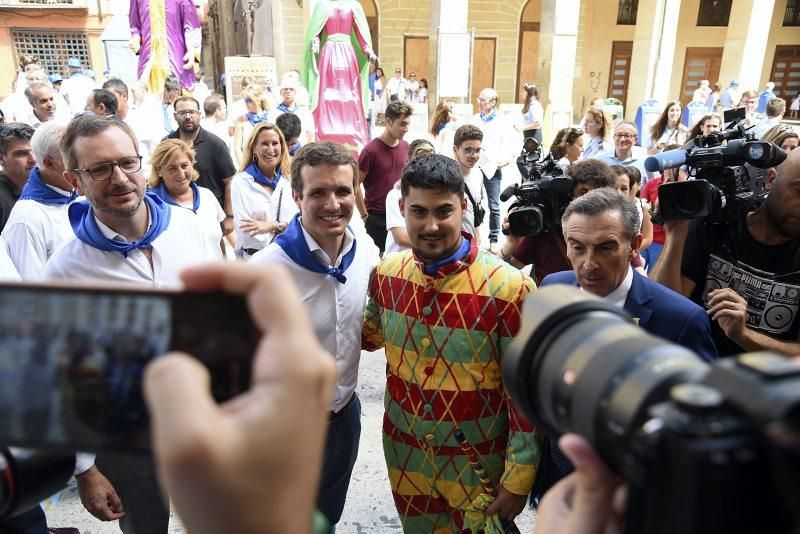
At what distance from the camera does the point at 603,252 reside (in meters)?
1.89

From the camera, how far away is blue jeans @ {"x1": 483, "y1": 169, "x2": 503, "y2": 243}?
6762 millimetres

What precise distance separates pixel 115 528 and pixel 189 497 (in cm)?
264

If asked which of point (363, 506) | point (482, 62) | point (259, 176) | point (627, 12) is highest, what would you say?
point (627, 12)

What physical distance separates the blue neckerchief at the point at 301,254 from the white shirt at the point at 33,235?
3.95 ft

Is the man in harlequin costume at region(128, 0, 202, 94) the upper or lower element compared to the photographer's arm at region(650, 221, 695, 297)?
upper

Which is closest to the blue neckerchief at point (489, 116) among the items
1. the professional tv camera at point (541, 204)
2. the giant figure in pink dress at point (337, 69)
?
the giant figure in pink dress at point (337, 69)

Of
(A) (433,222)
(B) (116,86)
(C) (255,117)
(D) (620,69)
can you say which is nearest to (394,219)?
(A) (433,222)

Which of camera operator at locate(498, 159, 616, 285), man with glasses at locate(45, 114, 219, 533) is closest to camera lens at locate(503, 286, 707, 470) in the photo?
man with glasses at locate(45, 114, 219, 533)

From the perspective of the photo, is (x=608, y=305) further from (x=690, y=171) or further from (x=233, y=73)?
(x=233, y=73)

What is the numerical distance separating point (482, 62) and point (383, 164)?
17.3m

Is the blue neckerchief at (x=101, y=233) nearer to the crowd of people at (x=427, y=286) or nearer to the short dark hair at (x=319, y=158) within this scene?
the crowd of people at (x=427, y=286)

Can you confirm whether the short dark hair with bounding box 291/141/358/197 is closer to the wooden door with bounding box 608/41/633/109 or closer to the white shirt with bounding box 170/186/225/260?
the white shirt with bounding box 170/186/225/260

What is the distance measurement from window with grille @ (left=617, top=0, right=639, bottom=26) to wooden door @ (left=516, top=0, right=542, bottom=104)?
3057 millimetres

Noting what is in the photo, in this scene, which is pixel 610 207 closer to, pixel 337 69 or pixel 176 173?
pixel 176 173
